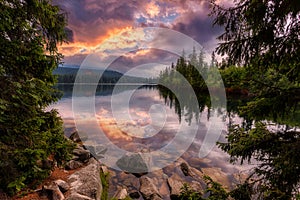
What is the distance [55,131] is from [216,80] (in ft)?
210

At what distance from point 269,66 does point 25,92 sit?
5.99m

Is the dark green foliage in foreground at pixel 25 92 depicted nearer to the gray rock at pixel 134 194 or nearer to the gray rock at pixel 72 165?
the gray rock at pixel 72 165

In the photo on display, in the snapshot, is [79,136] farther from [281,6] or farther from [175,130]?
[281,6]

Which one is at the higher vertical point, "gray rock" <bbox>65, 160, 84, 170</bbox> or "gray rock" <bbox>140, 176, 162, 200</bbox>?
"gray rock" <bbox>65, 160, 84, 170</bbox>

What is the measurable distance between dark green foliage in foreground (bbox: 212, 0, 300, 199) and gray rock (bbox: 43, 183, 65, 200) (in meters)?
4.77

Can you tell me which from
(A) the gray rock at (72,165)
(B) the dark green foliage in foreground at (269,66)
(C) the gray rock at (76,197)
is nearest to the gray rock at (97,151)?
(A) the gray rock at (72,165)

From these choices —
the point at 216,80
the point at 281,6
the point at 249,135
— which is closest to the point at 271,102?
the point at 249,135

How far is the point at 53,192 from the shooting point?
205 inches

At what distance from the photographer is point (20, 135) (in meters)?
4.66

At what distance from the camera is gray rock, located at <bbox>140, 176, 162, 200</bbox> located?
7.96 meters

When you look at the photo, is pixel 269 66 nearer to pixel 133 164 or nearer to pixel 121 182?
pixel 121 182

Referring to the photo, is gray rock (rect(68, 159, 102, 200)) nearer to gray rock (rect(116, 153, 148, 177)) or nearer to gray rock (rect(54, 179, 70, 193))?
gray rock (rect(54, 179, 70, 193))

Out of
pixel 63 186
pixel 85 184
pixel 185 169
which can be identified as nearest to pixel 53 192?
pixel 63 186

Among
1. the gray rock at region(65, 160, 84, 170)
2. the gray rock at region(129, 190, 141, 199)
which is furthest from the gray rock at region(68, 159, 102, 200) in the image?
the gray rock at region(129, 190, 141, 199)
